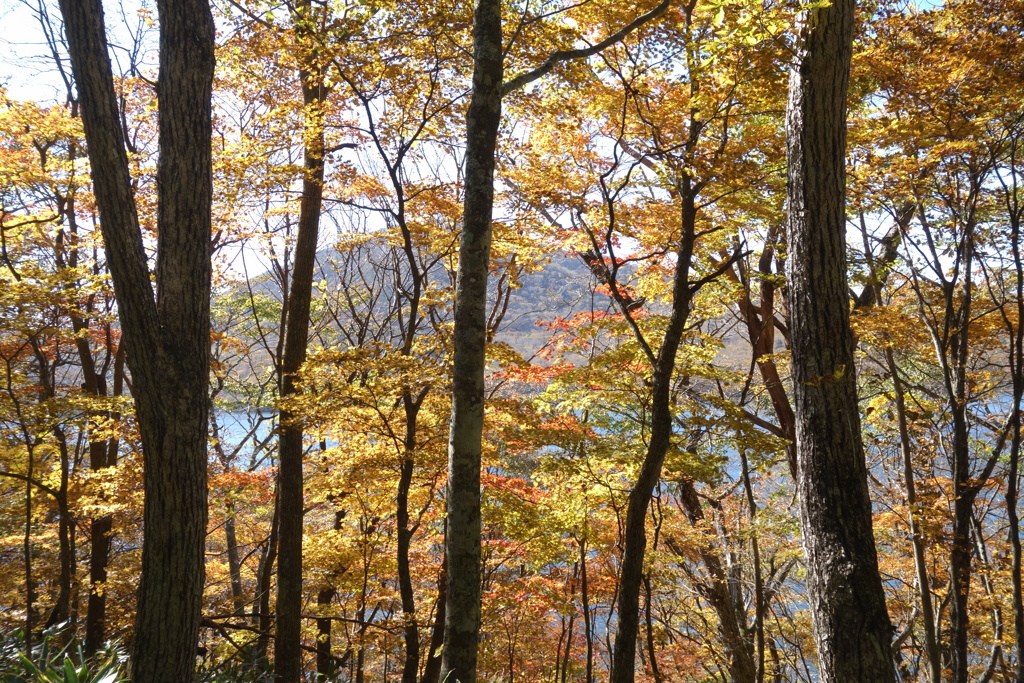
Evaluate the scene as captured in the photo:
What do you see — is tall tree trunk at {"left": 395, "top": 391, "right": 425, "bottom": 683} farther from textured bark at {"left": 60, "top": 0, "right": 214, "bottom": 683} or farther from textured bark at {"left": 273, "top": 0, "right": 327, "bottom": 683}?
textured bark at {"left": 60, "top": 0, "right": 214, "bottom": 683}

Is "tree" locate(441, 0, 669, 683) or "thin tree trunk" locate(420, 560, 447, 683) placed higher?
"tree" locate(441, 0, 669, 683)

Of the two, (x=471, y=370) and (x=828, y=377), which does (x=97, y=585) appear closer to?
(x=471, y=370)

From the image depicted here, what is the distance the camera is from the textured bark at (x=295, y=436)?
5.14m

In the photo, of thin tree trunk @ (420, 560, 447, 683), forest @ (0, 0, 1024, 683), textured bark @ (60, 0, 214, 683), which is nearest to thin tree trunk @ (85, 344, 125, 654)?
forest @ (0, 0, 1024, 683)

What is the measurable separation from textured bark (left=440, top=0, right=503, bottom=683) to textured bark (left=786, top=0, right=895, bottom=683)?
159cm

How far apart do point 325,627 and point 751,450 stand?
588 cm

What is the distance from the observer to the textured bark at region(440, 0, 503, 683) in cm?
289

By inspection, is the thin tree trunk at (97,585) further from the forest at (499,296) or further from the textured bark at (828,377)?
the textured bark at (828,377)

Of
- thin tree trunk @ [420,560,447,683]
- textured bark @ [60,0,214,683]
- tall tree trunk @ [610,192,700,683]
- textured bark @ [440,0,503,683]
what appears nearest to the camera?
textured bark @ [60,0,214,683]

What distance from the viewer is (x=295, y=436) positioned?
17.2 ft

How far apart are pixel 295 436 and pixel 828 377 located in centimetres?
423

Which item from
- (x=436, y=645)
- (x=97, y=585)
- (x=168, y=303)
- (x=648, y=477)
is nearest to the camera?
(x=168, y=303)

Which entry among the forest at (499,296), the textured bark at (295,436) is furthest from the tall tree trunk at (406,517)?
the textured bark at (295,436)

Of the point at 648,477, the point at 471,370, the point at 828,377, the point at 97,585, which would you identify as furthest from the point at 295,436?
the point at 828,377
